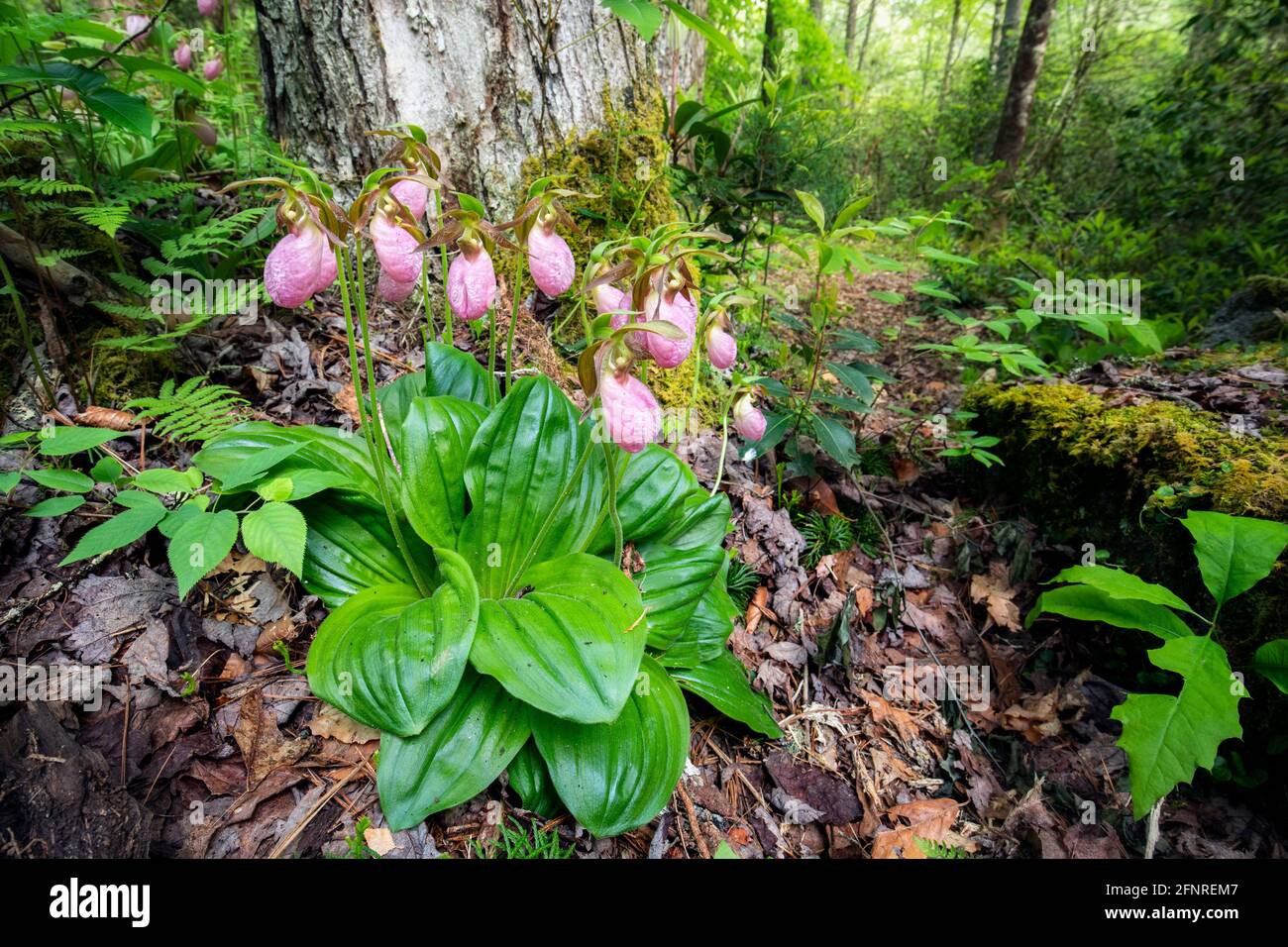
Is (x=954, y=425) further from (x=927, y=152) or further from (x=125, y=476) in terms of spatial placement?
(x=927, y=152)

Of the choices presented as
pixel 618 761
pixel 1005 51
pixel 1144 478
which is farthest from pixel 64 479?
pixel 1005 51

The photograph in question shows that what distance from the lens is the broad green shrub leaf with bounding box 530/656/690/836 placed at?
160cm

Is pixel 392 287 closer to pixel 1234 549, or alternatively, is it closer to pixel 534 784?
pixel 534 784

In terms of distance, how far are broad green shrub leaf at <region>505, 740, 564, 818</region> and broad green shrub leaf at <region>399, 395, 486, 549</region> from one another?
0.69 metres

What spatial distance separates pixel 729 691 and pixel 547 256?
1.54m

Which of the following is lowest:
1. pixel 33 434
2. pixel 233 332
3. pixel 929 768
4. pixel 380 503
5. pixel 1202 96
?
pixel 929 768

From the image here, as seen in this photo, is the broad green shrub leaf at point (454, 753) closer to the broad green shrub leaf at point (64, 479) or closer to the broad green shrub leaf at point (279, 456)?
the broad green shrub leaf at point (279, 456)

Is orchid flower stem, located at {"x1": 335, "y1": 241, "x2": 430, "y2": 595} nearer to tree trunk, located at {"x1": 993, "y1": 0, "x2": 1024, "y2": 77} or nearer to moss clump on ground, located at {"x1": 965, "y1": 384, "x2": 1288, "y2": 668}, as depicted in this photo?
moss clump on ground, located at {"x1": 965, "y1": 384, "x2": 1288, "y2": 668}

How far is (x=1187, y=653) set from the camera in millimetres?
1832

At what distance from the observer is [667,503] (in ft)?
7.06

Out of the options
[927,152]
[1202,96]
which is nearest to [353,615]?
[1202,96]

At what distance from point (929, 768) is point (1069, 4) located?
1651 centimetres

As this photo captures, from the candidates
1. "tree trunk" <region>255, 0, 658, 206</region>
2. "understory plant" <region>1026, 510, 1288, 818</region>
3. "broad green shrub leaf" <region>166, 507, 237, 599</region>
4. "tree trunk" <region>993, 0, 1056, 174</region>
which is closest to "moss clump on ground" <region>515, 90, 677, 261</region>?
"tree trunk" <region>255, 0, 658, 206</region>

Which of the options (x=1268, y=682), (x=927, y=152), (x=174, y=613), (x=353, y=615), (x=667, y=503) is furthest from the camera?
(x=927, y=152)
